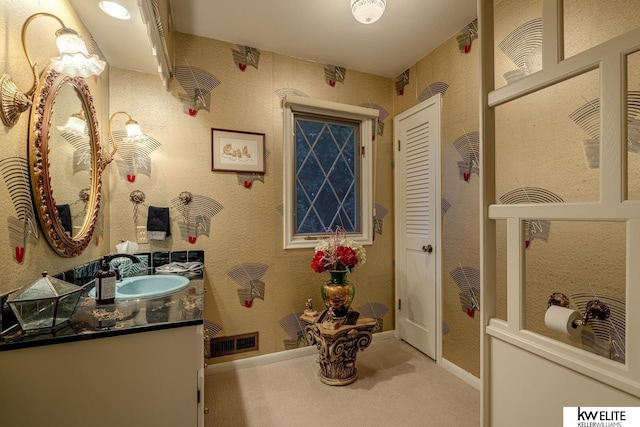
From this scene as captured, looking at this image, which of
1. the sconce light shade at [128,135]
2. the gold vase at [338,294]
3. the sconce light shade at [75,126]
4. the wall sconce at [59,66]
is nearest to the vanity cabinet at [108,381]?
the wall sconce at [59,66]

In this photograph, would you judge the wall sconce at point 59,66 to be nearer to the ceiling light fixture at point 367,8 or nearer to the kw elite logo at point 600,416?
the ceiling light fixture at point 367,8

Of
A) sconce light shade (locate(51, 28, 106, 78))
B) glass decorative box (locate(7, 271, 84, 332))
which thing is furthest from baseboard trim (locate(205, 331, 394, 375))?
sconce light shade (locate(51, 28, 106, 78))

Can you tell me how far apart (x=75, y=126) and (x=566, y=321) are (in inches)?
94.0

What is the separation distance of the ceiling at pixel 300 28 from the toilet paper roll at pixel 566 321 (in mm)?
1886

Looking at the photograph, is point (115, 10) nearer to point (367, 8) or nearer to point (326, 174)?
point (367, 8)

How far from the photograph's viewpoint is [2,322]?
0.93 metres

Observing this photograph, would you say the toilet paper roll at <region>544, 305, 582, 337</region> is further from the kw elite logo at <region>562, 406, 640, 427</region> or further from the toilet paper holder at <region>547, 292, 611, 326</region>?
the kw elite logo at <region>562, 406, 640, 427</region>

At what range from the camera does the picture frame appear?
85.9 inches

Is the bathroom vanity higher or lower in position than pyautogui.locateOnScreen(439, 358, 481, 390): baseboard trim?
higher

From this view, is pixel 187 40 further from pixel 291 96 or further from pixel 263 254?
pixel 263 254

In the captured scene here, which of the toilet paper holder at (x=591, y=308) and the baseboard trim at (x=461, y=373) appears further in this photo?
the baseboard trim at (x=461, y=373)

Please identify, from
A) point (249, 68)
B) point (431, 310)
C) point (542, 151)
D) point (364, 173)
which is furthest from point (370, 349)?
point (249, 68)

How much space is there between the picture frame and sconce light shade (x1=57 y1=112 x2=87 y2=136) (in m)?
0.79

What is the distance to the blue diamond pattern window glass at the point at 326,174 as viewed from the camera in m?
2.52
